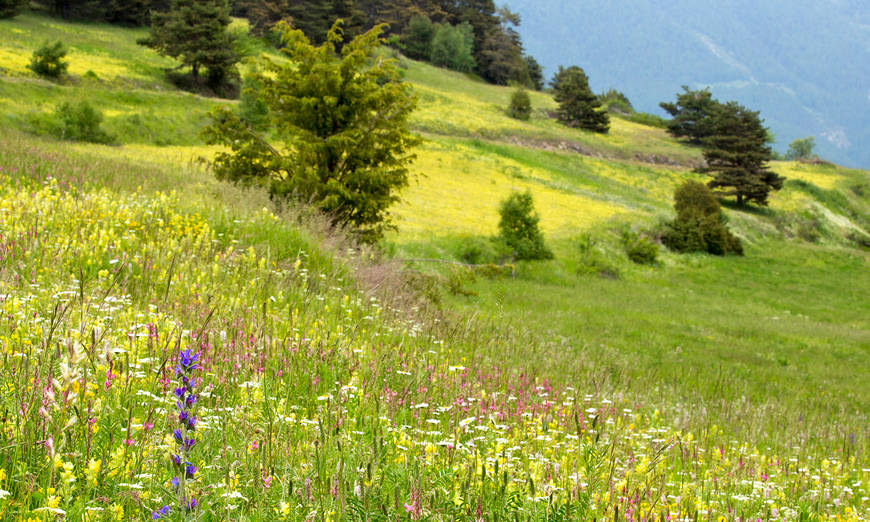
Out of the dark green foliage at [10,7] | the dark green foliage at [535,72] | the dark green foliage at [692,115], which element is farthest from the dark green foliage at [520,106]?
the dark green foliage at [10,7]

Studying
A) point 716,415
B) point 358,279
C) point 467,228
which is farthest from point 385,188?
point 467,228

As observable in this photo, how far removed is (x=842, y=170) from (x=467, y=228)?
75.2m

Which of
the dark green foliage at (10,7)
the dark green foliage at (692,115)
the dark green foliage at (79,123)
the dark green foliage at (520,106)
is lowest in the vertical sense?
the dark green foliage at (79,123)

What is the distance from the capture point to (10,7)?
5531 cm

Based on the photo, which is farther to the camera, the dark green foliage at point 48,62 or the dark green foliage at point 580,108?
the dark green foliage at point 580,108

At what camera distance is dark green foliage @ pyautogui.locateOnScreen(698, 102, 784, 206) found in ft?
189

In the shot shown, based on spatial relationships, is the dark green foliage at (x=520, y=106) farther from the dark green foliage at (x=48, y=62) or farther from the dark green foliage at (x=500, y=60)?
the dark green foliage at (x=48, y=62)

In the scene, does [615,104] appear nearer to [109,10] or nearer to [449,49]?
[449,49]

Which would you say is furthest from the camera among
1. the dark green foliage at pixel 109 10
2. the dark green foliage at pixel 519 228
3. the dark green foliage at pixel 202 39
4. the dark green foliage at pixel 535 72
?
the dark green foliage at pixel 535 72

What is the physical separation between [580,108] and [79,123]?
6309 cm

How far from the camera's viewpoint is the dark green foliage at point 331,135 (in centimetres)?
1670

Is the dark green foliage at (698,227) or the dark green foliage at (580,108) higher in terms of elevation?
the dark green foliage at (580,108)

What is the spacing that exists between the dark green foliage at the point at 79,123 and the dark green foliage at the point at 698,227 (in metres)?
33.8

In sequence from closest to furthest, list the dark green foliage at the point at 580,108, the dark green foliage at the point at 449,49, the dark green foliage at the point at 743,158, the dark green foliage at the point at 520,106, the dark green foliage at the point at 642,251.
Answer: the dark green foliage at the point at 642,251
the dark green foliage at the point at 743,158
the dark green foliage at the point at 520,106
the dark green foliage at the point at 580,108
the dark green foliage at the point at 449,49
